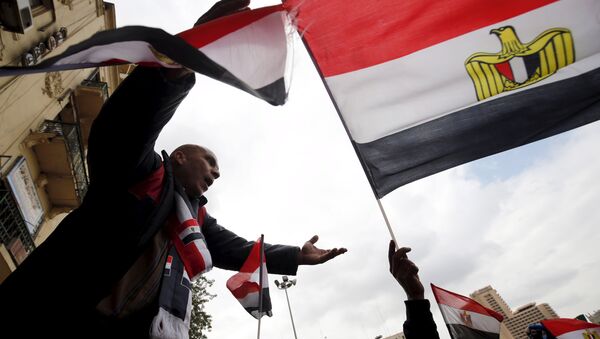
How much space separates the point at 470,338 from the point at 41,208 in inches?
496

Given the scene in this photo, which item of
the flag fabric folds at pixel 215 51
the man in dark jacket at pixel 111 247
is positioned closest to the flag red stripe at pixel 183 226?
the man in dark jacket at pixel 111 247

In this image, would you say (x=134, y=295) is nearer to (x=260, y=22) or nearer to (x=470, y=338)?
(x=260, y=22)

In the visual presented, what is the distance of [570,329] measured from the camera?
26.1ft

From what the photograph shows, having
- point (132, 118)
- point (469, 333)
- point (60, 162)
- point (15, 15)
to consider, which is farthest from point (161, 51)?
point (60, 162)

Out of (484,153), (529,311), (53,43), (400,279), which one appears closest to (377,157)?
(484,153)

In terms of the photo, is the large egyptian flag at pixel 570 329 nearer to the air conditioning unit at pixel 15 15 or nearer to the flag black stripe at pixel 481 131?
the flag black stripe at pixel 481 131

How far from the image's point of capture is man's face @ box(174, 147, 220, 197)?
226cm

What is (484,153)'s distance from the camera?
294 centimetres

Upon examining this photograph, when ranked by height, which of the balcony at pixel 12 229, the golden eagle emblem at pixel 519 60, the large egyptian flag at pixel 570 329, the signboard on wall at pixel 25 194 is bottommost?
the large egyptian flag at pixel 570 329

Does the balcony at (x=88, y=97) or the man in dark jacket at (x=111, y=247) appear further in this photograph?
the balcony at (x=88, y=97)

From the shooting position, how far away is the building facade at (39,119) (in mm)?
8445

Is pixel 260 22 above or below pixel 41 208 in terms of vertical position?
below

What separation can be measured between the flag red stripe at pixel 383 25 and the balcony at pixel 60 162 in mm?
10319

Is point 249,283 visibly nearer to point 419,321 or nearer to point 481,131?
point 419,321
